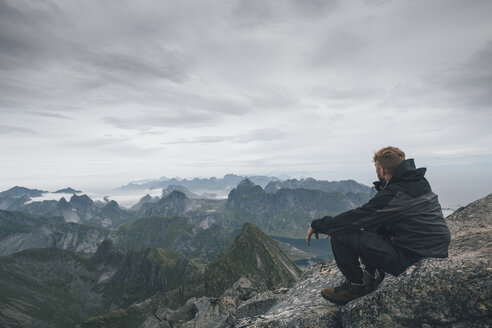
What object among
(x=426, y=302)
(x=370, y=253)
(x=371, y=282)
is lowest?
(x=426, y=302)

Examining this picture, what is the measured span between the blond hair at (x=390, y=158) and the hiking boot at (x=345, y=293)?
13.8 feet

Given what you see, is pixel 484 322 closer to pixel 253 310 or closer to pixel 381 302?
pixel 381 302

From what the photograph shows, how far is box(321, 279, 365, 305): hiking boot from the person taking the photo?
27.2ft

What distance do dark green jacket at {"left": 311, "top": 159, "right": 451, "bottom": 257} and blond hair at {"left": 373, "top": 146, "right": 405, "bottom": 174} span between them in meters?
0.41

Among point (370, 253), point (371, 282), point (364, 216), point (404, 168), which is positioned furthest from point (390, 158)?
point (371, 282)

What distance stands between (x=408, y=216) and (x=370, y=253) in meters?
1.64

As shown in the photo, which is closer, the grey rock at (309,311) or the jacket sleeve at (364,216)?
the jacket sleeve at (364,216)

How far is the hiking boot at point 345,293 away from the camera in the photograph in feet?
27.2

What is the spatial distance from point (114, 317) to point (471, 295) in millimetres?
232002

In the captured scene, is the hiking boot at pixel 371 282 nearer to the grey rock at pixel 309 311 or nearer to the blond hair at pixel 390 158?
the grey rock at pixel 309 311

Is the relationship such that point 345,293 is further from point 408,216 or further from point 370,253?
point 408,216

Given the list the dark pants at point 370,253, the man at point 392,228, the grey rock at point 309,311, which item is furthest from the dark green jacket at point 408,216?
the grey rock at point 309,311

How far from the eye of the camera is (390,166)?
27.5ft

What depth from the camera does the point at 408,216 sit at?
7332 millimetres
